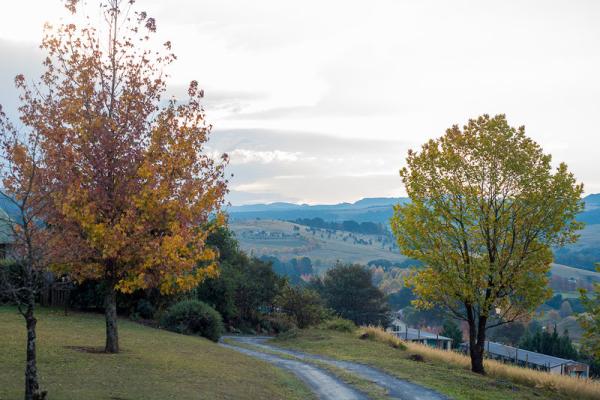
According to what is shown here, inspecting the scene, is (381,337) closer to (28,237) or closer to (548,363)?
(28,237)

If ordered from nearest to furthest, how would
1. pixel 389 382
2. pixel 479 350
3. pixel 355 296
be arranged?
1. pixel 389 382
2. pixel 479 350
3. pixel 355 296

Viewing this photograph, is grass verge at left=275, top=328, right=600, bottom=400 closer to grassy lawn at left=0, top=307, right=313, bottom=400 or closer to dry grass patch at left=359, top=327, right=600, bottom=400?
dry grass patch at left=359, top=327, right=600, bottom=400

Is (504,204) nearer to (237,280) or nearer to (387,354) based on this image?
(387,354)

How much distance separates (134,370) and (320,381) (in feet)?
25.1

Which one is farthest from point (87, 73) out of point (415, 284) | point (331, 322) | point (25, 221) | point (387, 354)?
point (331, 322)

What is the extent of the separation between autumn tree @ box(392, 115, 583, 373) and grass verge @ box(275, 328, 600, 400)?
1926 mm

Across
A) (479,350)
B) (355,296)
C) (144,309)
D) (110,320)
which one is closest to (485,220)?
(479,350)

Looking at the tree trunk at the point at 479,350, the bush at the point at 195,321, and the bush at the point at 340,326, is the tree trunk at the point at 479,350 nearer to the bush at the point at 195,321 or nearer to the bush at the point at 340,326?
the bush at the point at 340,326

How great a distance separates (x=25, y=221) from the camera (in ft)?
40.7

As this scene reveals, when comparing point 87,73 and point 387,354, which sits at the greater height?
point 87,73

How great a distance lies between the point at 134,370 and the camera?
58.7 ft

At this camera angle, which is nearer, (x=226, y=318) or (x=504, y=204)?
(x=504, y=204)

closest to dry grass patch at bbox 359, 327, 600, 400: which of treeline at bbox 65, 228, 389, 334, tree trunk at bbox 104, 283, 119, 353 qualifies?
treeline at bbox 65, 228, 389, 334

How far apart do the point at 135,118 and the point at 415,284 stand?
1570 cm
